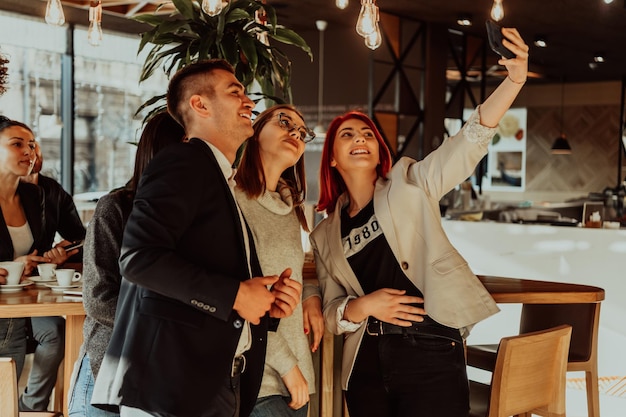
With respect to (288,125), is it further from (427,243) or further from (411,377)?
(411,377)

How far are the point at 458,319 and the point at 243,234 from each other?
86cm

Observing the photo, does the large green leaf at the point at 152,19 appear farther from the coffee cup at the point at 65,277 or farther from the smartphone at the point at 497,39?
the smartphone at the point at 497,39

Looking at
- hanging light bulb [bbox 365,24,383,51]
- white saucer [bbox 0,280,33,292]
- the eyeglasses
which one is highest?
hanging light bulb [bbox 365,24,383,51]

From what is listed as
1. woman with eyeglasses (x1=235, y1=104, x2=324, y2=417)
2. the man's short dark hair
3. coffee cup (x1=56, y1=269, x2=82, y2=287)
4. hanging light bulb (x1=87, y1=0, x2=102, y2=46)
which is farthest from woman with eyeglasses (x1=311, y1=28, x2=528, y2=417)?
hanging light bulb (x1=87, y1=0, x2=102, y2=46)

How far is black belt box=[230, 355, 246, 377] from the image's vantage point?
1844 mm

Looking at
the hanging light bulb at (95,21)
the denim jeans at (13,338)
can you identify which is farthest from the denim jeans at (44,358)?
the hanging light bulb at (95,21)

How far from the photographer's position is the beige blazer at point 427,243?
2.37m

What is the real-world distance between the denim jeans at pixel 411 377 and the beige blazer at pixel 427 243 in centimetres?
7

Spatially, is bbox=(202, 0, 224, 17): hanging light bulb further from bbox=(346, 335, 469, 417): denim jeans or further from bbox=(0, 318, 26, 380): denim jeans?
bbox=(0, 318, 26, 380): denim jeans

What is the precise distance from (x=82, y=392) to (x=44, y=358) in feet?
5.64

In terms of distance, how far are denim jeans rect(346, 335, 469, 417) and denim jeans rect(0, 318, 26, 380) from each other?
1790mm

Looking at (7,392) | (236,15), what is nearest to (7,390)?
(7,392)

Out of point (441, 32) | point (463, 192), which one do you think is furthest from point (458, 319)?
Result: point (441, 32)

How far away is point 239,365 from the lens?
186 centimetres
